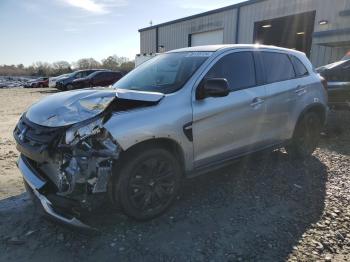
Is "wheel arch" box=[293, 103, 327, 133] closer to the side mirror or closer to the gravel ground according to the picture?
the gravel ground

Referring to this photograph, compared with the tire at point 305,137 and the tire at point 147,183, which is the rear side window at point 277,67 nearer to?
the tire at point 305,137

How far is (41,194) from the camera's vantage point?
2916 mm

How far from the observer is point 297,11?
17.6 m

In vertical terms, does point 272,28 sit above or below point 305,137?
above

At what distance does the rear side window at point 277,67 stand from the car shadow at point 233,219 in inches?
55.8

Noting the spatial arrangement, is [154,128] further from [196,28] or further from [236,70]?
[196,28]

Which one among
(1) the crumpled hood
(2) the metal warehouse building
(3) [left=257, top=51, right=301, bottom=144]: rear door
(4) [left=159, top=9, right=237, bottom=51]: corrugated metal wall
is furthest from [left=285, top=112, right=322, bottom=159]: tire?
(4) [left=159, top=9, right=237, bottom=51]: corrugated metal wall

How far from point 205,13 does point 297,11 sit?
781 centimetres

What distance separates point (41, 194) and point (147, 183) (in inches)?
39.3

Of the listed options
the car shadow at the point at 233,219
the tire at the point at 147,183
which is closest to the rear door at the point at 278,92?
the car shadow at the point at 233,219

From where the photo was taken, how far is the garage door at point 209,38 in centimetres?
2285

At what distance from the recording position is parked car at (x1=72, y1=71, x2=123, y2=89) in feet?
72.2

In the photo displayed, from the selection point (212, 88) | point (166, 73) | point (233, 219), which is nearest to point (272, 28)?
point (166, 73)

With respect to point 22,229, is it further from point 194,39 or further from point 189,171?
point 194,39
